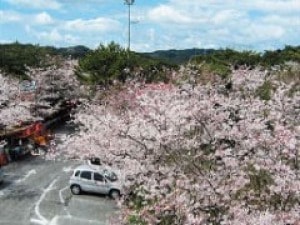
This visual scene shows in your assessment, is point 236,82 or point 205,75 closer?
point 236,82

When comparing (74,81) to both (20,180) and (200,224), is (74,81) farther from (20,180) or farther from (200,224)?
(200,224)

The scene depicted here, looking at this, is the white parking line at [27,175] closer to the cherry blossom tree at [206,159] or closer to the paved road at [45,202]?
the paved road at [45,202]

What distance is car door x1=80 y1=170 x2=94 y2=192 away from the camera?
2339cm

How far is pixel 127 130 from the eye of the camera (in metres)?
14.3

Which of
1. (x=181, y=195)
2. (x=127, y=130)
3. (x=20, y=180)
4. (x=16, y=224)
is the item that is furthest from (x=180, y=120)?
(x=20, y=180)

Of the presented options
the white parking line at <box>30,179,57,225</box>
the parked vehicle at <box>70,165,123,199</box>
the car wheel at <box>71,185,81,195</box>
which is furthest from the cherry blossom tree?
the car wheel at <box>71,185,81,195</box>

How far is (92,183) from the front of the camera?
2339cm

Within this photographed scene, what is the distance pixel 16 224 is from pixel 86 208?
3162 millimetres

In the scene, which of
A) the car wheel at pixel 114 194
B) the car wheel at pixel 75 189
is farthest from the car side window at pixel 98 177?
the car wheel at pixel 75 189

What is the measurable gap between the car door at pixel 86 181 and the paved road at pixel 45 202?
1.43ft

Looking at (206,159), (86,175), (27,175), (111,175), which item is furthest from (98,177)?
(206,159)

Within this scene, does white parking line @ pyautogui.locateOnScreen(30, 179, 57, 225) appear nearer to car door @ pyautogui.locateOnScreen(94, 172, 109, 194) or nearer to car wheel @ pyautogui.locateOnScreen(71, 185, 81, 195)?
car wheel @ pyautogui.locateOnScreen(71, 185, 81, 195)

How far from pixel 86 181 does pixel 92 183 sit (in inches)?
10.7

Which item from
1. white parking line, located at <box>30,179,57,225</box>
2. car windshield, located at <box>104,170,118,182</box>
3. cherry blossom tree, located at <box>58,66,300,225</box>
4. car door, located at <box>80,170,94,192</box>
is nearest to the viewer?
cherry blossom tree, located at <box>58,66,300,225</box>
